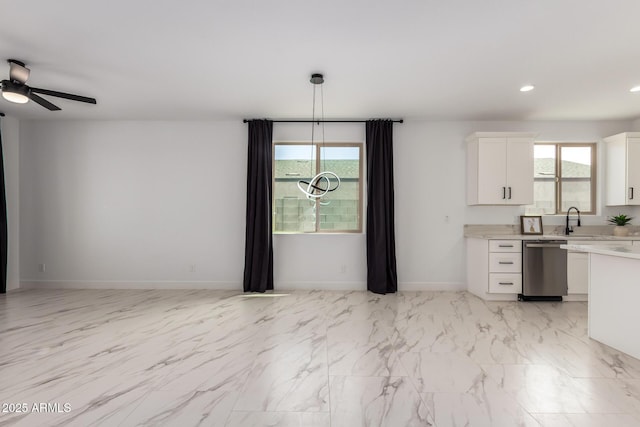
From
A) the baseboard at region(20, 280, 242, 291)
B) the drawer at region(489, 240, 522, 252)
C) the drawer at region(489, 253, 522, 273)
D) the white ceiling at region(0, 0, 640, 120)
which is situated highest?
the white ceiling at region(0, 0, 640, 120)

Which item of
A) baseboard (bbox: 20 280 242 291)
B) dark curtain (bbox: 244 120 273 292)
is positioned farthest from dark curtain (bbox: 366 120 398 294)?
baseboard (bbox: 20 280 242 291)

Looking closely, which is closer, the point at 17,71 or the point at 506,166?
the point at 17,71

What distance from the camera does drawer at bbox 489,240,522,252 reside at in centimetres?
453

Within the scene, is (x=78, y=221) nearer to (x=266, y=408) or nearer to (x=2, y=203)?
(x=2, y=203)

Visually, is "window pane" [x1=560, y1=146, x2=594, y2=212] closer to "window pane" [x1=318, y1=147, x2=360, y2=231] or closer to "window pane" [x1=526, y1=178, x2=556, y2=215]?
"window pane" [x1=526, y1=178, x2=556, y2=215]

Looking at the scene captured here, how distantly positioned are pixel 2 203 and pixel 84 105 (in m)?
2.06

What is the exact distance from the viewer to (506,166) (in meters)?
4.81

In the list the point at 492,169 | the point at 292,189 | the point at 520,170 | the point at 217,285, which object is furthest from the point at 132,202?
the point at 520,170

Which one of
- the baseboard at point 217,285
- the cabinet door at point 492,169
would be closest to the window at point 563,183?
the cabinet door at point 492,169

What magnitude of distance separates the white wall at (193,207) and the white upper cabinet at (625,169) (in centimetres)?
38

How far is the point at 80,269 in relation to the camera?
17.3 feet

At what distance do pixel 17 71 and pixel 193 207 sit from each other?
2.65 m

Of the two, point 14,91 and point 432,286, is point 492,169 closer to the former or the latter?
→ point 432,286

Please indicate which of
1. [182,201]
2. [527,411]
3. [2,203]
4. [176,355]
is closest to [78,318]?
[176,355]
